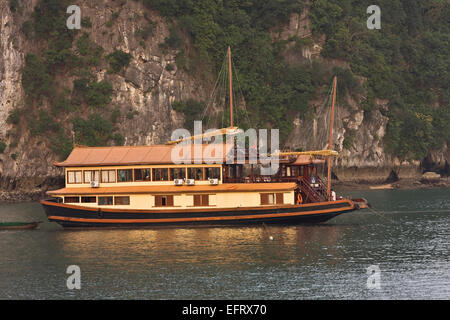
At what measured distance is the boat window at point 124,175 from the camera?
1545 inches

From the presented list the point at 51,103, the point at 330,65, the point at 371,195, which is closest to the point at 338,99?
the point at 330,65

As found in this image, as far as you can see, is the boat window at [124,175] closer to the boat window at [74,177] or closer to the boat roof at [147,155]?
the boat roof at [147,155]

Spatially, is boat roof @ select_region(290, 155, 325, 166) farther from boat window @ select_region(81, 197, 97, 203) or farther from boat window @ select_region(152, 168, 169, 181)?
boat window @ select_region(81, 197, 97, 203)

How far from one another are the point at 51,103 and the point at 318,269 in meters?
52.2

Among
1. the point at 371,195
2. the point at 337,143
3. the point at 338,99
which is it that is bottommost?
the point at 371,195

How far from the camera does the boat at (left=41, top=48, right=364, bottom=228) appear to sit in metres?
38.1

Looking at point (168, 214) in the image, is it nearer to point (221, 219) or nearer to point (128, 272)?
point (221, 219)

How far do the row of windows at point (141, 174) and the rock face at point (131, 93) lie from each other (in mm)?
31968

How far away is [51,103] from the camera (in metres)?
73.2

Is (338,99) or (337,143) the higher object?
(338,99)

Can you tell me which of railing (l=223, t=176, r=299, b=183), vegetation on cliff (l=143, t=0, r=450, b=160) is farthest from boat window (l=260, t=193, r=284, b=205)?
vegetation on cliff (l=143, t=0, r=450, b=160)

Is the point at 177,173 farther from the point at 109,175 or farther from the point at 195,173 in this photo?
the point at 109,175

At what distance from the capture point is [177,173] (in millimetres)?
38969
